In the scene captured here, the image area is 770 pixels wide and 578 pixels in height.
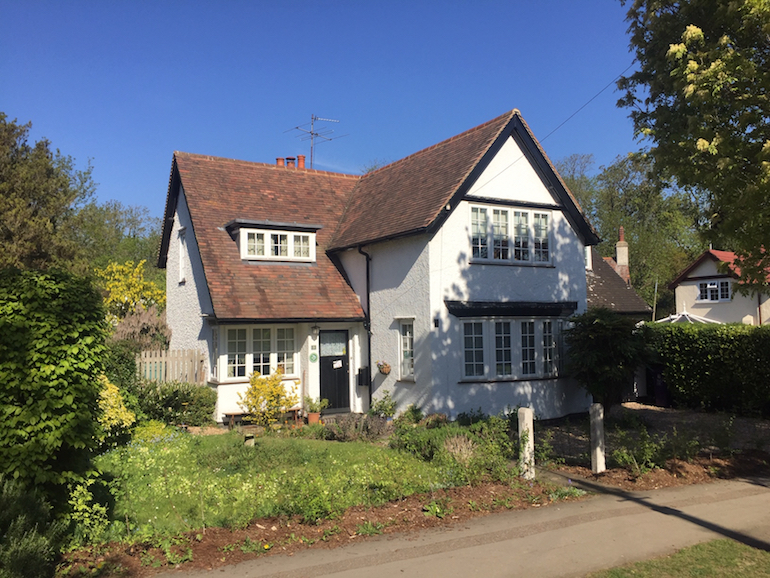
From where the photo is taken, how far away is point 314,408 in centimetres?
1683

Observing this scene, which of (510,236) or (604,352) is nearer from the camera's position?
(604,352)

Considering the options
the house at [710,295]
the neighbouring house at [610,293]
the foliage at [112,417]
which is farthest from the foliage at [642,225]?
the foliage at [112,417]

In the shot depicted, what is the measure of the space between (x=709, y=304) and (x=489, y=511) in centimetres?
3630

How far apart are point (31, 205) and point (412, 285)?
23.1m

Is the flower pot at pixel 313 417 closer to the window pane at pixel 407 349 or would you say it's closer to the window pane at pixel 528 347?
the window pane at pixel 407 349

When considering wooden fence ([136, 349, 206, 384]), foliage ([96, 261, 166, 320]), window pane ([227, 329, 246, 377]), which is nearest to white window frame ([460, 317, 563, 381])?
window pane ([227, 329, 246, 377])

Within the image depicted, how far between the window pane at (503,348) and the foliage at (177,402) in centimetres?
755

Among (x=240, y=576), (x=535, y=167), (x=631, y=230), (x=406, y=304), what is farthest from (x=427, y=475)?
(x=631, y=230)

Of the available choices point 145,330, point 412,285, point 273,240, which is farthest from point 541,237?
point 145,330

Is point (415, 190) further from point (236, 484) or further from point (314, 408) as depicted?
point (236, 484)

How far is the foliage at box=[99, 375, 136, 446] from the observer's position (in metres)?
7.80

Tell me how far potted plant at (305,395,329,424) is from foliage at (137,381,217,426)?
2.49 meters

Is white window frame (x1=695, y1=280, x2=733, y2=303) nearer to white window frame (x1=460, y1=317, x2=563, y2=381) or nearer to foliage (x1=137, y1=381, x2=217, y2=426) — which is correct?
white window frame (x1=460, y1=317, x2=563, y2=381)

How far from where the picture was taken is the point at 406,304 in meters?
16.5
